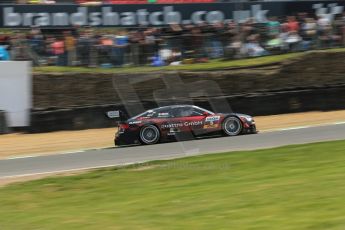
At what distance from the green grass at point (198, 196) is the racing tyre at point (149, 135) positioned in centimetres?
612

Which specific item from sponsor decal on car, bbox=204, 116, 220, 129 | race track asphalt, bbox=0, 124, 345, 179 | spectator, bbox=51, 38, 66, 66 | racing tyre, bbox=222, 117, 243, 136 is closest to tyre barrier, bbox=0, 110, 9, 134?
spectator, bbox=51, 38, 66, 66

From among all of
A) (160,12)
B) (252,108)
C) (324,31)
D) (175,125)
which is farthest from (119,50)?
(324,31)

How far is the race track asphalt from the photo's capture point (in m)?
11.8

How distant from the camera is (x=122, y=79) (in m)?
19.6

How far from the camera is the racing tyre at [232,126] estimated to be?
16000 millimetres

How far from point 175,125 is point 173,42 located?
707cm

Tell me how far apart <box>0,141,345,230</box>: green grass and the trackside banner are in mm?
15852

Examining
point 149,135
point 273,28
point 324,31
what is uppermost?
point 273,28

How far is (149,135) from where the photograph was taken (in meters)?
16.0

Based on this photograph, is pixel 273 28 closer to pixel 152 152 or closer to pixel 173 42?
pixel 173 42

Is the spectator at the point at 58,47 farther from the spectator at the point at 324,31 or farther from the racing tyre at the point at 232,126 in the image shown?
the spectator at the point at 324,31

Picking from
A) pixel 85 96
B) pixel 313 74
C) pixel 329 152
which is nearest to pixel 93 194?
pixel 329 152

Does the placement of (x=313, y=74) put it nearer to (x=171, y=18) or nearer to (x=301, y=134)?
(x=171, y=18)

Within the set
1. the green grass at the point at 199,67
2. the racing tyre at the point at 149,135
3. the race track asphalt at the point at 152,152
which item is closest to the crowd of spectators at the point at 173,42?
the green grass at the point at 199,67
